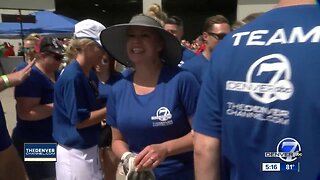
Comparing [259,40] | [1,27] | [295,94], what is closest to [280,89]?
[295,94]

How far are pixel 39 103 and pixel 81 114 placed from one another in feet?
2.40

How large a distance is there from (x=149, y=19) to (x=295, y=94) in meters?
1.39

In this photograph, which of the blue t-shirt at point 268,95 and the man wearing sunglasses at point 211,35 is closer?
the blue t-shirt at point 268,95

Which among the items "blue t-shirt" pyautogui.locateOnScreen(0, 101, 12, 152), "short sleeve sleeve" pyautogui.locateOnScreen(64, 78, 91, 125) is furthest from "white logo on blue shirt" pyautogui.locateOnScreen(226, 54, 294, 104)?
"short sleeve sleeve" pyautogui.locateOnScreen(64, 78, 91, 125)

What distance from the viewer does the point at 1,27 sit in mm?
14938

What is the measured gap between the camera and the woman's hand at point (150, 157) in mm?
2398

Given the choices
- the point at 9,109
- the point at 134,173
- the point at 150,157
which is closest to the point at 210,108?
the point at 150,157

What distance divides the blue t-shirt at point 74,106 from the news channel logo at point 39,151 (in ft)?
1.02

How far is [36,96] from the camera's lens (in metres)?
3.91

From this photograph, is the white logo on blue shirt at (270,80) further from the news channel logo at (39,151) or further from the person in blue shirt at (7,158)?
the news channel logo at (39,151)

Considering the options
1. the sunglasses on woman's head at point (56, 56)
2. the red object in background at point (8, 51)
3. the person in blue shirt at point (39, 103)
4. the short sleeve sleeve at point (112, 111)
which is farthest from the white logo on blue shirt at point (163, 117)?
the red object in background at point (8, 51)

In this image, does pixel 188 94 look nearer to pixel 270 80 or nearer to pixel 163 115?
pixel 163 115

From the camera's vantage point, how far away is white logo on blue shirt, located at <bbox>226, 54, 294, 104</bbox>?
4.79 ft

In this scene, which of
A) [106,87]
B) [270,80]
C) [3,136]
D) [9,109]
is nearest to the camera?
[270,80]
